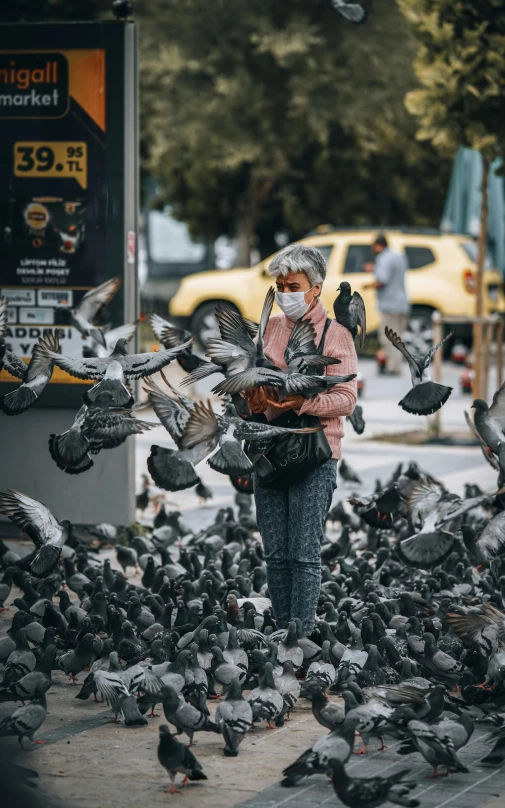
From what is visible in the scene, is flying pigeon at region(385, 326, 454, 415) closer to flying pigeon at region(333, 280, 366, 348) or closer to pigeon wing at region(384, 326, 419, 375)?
pigeon wing at region(384, 326, 419, 375)

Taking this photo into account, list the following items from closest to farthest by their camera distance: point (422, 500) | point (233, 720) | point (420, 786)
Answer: point (420, 786)
point (233, 720)
point (422, 500)

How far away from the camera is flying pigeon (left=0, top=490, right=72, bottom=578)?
619 centimetres

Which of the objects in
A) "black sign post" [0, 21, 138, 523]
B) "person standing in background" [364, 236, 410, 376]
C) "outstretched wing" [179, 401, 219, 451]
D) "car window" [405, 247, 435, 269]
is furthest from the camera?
"car window" [405, 247, 435, 269]

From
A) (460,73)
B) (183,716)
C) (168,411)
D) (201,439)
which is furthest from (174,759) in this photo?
(460,73)

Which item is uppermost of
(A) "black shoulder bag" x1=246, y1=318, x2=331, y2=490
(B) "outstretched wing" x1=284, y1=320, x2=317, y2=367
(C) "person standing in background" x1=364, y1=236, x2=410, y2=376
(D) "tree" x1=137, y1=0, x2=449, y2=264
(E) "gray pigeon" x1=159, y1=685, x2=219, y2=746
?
(D) "tree" x1=137, y1=0, x2=449, y2=264

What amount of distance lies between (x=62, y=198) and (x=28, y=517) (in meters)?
3.10

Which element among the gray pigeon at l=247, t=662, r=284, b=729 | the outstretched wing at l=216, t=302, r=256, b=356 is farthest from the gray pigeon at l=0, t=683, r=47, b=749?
the outstretched wing at l=216, t=302, r=256, b=356

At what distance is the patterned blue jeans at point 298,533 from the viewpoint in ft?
19.5

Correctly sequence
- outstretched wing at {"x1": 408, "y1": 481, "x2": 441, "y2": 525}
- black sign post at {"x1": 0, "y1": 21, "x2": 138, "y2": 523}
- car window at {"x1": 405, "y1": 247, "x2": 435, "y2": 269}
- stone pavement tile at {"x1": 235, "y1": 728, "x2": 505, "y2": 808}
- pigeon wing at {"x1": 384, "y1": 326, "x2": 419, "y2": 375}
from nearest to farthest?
stone pavement tile at {"x1": 235, "y1": 728, "x2": 505, "y2": 808}, pigeon wing at {"x1": 384, "y1": 326, "x2": 419, "y2": 375}, outstretched wing at {"x1": 408, "y1": 481, "x2": 441, "y2": 525}, black sign post at {"x1": 0, "y1": 21, "x2": 138, "y2": 523}, car window at {"x1": 405, "y1": 247, "x2": 435, "y2": 269}

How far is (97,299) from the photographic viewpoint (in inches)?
312

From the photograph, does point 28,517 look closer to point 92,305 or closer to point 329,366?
point 329,366

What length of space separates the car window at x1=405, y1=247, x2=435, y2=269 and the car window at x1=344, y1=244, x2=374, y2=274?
657 mm

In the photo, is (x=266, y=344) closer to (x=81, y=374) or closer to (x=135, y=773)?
(x=81, y=374)

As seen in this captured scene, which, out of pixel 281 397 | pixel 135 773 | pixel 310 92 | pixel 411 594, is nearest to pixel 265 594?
pixel 411 594
